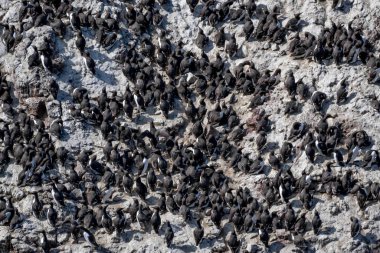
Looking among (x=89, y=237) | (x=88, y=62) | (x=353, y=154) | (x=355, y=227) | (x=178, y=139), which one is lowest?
(x=89, y=237)

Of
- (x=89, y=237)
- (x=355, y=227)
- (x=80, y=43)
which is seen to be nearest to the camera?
(x=355, y=227)

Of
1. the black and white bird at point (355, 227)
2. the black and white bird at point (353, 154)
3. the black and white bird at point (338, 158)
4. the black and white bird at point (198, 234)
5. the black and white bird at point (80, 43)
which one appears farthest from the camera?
the black and white bird at point (80, 43)

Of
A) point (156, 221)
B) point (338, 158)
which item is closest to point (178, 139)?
point (156, 221)

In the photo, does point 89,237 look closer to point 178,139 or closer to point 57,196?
point 57,196

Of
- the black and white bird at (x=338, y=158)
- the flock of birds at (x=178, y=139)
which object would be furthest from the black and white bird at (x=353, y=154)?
the black and white bird at (x=338, y=158)

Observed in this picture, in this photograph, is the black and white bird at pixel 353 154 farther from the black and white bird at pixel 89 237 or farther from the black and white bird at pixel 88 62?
the black and white bird at pixel 88 62

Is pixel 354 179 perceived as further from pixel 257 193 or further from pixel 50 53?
pixel 50 53

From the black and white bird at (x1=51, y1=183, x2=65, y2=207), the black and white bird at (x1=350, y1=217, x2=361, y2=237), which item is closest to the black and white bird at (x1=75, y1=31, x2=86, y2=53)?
the black and white bird at (x1=51, y1=183, x2=65, y2=207)

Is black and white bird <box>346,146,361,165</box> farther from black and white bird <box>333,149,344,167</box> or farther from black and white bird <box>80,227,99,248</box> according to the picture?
black and white bird <box>80,227,99,248</box>

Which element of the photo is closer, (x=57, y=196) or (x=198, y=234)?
(x=198, y=234)
